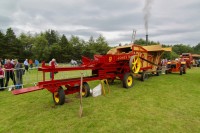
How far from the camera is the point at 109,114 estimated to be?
19.7ft

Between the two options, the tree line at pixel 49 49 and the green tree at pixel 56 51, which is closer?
the tree line at pixel 49 49

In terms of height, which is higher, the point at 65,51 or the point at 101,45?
the point at 101,45

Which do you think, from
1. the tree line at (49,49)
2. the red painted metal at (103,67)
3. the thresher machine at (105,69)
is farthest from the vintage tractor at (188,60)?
the tree line at (49,49)

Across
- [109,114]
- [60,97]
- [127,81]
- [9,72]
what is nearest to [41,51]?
[9,72]

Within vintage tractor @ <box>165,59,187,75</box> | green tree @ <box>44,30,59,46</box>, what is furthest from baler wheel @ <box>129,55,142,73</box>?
green tree @ <box>44,30,59,46</box>

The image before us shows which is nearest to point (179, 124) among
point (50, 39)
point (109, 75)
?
point (109, 75)

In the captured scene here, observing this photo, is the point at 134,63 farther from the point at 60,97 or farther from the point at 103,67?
the point at 60,97

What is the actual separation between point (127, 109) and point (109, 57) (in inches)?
152

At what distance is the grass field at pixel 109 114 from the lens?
5.06m

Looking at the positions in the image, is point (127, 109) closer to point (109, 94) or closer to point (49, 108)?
point (109, 94)

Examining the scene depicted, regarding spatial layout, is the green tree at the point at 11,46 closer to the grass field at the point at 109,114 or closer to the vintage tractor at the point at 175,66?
the vintage tractor at the point at 175,66

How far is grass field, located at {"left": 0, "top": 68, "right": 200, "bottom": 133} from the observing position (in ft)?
16.6

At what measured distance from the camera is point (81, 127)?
16.8ft

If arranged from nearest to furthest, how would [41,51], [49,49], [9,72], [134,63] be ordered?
[134,63]
[9,72]
[49,49]
[41,51]
